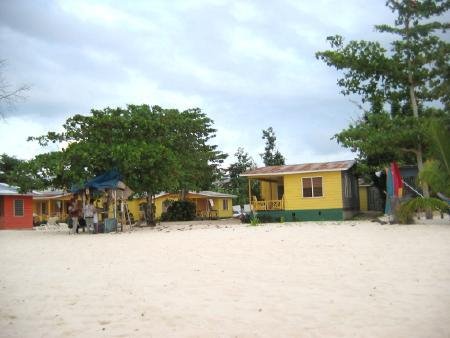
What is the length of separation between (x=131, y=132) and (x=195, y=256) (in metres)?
14.5

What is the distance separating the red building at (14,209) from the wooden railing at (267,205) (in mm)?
14907

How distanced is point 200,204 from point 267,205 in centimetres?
1910

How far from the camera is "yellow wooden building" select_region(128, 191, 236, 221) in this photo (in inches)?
1613

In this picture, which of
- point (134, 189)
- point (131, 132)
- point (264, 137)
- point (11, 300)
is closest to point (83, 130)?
point (131, 132)

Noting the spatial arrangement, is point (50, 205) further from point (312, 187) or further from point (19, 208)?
point (312, 187)

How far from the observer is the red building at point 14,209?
29.9 m

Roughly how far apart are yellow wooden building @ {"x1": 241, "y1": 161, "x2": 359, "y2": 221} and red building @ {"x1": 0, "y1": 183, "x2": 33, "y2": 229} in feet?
48.9

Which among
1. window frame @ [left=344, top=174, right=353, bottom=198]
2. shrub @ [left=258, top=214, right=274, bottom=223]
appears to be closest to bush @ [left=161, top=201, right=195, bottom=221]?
shrub @ [left=258, top=214, right=274, bottom=223]

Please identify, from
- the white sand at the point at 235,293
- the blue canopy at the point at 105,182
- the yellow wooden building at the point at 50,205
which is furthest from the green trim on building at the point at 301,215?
the yellow wooden building at the point at 50,205

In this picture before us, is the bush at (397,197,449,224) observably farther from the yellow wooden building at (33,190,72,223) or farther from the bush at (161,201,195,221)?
the yellow wooden building at (33,190,72,223)

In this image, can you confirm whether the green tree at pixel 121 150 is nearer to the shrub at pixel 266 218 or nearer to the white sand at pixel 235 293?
the shrub at pixel 266 218

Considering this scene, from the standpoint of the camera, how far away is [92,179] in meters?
22.8

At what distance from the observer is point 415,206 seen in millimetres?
17422

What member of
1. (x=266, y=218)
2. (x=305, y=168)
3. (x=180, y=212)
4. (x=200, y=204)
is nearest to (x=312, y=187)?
(x=305, y=168)
